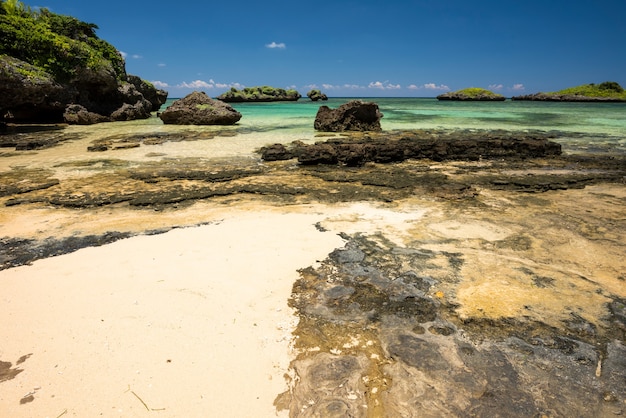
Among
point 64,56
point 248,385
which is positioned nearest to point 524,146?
point 248,385

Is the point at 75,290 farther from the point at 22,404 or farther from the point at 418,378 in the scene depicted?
the point at 418,378

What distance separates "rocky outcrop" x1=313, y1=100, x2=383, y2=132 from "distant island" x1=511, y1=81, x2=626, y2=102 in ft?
240

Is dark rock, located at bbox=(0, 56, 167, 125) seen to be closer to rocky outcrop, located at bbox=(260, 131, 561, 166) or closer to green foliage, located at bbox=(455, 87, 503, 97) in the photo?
rocky outcrop, located at bbox=(260, 131, 561, 166)

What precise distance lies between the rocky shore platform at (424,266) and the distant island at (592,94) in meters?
78.7

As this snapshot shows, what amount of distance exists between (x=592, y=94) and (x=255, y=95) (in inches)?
2647

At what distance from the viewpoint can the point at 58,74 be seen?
19.7 metres

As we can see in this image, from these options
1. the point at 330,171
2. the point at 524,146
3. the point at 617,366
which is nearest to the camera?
the point at 617,366

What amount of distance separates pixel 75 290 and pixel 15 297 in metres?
0.47

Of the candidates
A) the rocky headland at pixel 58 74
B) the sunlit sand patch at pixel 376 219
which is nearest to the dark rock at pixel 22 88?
the rocky headland at pixel 58 74

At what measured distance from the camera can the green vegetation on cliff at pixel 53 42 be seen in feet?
57.7

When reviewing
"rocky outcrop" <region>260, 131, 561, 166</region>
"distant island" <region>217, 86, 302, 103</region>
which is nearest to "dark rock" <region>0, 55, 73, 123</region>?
"rocky outcrop" <region>260, 131, 561, 166</region>

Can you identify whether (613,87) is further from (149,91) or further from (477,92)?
(149,91)

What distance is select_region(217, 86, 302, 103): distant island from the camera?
7225 centimetres

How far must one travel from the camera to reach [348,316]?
289 centimetres
